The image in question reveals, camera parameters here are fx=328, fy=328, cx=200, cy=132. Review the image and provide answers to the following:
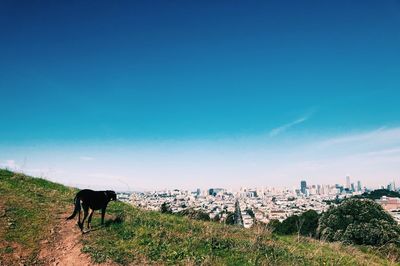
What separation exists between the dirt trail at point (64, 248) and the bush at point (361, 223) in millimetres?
31703

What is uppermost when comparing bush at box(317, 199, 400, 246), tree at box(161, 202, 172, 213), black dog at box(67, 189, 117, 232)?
black dog at box(67, 189, 117, 232)

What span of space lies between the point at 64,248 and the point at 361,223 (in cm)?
3944

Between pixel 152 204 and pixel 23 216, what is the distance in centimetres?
777

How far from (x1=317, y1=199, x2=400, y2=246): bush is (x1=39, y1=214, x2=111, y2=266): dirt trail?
31.7 meters

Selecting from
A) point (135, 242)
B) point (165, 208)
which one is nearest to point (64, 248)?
point (135, 242)

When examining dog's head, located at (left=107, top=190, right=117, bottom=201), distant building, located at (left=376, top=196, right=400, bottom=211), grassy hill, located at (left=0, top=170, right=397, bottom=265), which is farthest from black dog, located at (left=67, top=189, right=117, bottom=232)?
distant building, located at (left=376, top=196, right=400, bottom=211)

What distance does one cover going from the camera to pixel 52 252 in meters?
10.4

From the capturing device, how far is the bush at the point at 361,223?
3881cm

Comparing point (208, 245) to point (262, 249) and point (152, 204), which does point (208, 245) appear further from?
point (152, 204)

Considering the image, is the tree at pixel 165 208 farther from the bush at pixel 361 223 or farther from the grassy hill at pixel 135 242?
the bush at pixel 361 223

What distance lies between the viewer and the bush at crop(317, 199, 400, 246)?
38.8 metres

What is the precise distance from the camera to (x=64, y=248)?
10.7 m

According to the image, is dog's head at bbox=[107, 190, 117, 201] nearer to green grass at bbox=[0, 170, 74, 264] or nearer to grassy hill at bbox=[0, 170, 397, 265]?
grassy hill at bbox=[0, 170, 397, 265]

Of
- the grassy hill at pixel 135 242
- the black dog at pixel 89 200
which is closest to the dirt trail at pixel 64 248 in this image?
the grassy hill at pixel 135 242
